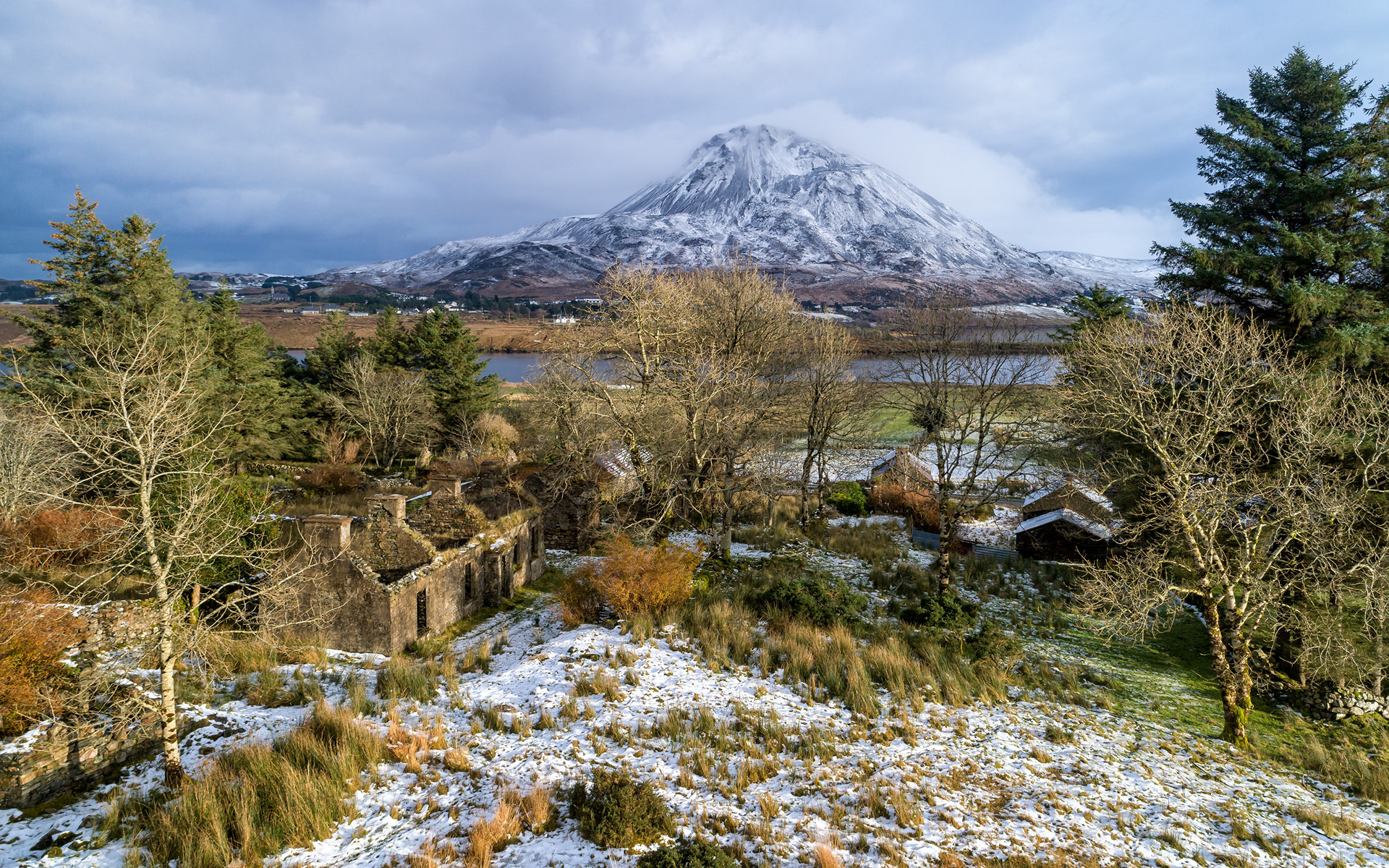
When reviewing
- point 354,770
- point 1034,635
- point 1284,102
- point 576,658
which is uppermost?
point 1284,102

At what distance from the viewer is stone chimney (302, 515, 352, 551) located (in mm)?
13656

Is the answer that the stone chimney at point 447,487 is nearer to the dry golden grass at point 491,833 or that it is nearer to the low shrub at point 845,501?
the dry golden grass at point 491,833

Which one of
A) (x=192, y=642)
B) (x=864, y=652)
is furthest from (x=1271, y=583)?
(x=192, y=642)

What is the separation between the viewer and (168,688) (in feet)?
22.5

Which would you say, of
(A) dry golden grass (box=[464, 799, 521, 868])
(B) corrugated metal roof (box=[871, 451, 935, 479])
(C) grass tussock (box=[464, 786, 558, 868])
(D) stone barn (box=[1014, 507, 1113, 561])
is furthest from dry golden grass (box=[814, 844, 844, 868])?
(B) corrugated metal roof (box=[871, 451, 935, 479])

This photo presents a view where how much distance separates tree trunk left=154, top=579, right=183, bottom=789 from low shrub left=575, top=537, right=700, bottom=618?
8619 mm

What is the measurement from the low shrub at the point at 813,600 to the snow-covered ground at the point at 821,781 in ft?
11.7

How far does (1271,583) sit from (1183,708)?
10.4 ft

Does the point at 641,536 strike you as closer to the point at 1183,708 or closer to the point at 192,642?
the point at 192,642

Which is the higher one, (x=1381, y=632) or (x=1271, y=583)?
(x=1271, y=583)

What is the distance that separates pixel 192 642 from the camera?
675cm

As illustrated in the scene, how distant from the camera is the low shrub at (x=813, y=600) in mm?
14867

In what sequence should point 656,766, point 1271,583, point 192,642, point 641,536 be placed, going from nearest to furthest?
point 192,642
point 656,766
point 1271,583
point 641,536

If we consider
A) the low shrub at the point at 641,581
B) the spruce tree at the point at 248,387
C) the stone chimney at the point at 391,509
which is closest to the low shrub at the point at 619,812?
the low shrub at the point at 641,581
